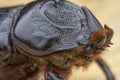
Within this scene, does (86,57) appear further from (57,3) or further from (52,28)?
(57,3)

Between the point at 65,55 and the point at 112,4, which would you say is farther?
the point at 112,4

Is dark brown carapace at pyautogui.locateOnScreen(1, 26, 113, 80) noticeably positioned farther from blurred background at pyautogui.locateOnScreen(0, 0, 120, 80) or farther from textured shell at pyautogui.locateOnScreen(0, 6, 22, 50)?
blurred background at pyautogui.locateOnScreen(0, 0, 120, 80)

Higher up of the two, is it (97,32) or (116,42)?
(97,32)

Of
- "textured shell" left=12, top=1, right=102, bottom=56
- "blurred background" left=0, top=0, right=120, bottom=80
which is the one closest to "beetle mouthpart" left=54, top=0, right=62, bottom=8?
"textured shell" left=12, top=1, right=102, bottom=56

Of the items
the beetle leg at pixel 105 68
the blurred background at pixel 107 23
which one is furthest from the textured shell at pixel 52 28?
the blurred background at pixel 107 23

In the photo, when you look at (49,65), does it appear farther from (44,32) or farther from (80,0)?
(80,0)

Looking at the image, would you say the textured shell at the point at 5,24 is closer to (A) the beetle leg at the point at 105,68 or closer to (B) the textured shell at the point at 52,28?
(B) the textured shell at the point at 52,28

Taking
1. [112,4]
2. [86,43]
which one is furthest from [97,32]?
[112,4]
